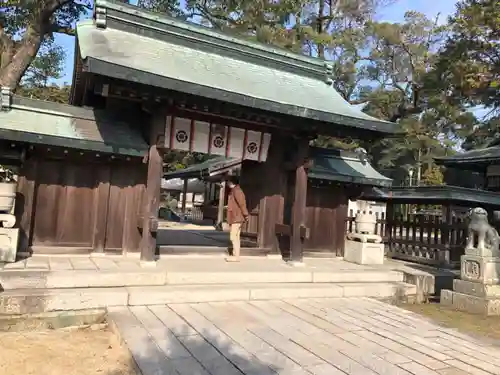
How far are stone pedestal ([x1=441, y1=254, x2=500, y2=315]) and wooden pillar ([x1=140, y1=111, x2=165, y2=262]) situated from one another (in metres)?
6.11

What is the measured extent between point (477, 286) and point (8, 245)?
8619 mm

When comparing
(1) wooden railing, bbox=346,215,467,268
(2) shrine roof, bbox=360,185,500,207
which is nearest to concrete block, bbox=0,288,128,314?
(1) wooden railing, bbox=346,215,467,268

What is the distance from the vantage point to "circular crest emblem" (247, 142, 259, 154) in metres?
9.30

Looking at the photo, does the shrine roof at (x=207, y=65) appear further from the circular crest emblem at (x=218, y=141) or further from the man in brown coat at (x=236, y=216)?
the man in brown coat at (x=236, y=216)

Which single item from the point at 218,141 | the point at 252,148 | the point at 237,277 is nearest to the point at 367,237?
the point at 252,148

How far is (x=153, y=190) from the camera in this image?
7.72m

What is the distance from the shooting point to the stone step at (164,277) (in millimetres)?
6062

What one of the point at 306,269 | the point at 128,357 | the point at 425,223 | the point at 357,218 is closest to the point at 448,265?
the point at 425,223

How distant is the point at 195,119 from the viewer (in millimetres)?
8531

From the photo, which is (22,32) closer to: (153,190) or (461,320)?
(153,190)

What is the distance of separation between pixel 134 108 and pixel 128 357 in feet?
19.3

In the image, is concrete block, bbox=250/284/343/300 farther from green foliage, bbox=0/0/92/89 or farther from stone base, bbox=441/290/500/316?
green foliage, bbox=0/0/92/89

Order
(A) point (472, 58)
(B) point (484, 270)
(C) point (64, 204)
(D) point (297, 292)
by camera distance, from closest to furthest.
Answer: (D) point (297, 292)
(B) point (484, 270)
(C) point (64, 204)
(A) point (472, 58)

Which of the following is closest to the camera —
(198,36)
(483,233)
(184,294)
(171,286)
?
(184,294)
